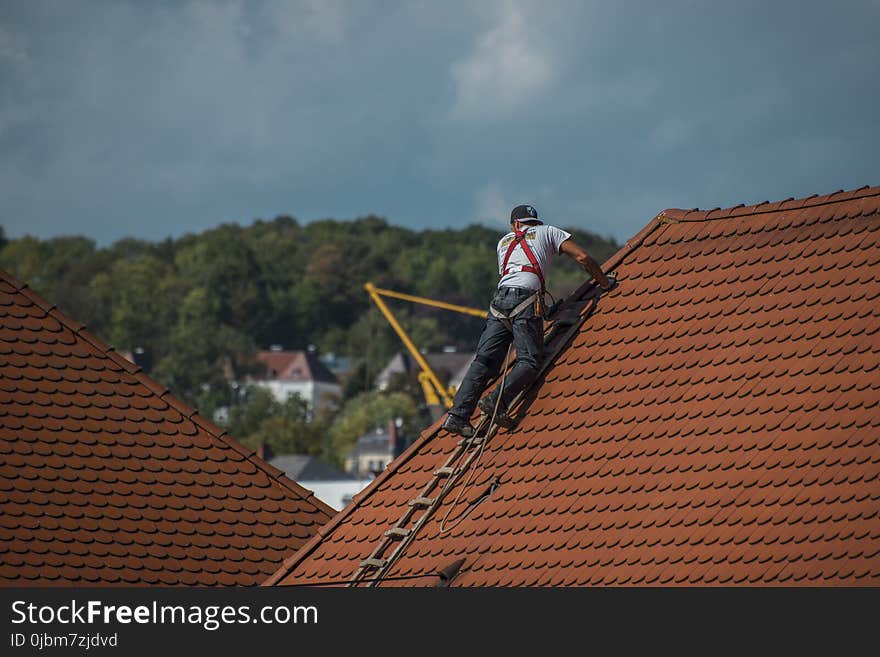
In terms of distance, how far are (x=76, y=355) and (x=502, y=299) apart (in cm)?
512

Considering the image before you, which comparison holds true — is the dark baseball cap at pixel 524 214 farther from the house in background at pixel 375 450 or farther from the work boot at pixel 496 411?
the house in background at pixel 375 450

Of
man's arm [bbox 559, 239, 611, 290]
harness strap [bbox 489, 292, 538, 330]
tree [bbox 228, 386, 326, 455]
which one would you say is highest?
tree [bbox 228, 386, 326, 455]

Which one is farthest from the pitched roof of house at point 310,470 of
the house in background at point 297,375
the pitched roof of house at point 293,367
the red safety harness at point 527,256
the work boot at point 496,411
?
the work boot at point 496,411

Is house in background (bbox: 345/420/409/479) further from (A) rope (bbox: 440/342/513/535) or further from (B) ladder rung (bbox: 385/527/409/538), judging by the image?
(B) ladder rung (bbox: 385/527/409/538)

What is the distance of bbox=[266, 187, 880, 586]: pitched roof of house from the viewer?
13.2 meters

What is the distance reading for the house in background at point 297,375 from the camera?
19075 centimetres

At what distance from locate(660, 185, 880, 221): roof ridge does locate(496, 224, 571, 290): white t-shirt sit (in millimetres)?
1189

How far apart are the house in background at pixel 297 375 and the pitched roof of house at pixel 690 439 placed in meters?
173

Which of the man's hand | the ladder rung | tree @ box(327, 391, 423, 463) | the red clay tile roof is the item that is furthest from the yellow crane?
tree @ box(327, 391, 423, 463)

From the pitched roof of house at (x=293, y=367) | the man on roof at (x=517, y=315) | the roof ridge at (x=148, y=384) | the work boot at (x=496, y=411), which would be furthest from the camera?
the pitched roof of house at (x=293, y=367)

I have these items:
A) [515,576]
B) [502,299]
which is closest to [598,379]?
[502,299]

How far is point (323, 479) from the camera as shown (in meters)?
108

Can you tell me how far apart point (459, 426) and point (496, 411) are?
497 millimetres

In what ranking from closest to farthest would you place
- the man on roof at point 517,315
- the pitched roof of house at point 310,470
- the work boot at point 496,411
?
the work boot at point 496,411 < the man on roof at point 517,315 < the pitched roof of house at point 310,470
